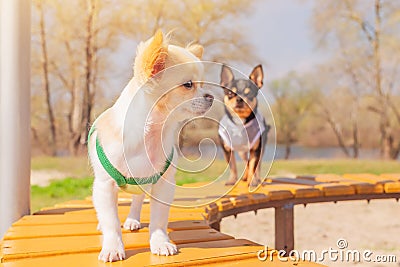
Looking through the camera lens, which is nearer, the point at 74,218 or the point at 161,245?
the point at 161,245

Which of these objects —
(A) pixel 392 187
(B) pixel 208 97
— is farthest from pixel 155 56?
(A) pixel 392 187

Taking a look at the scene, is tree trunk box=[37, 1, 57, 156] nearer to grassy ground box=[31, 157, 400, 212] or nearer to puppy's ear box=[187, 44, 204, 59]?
grassy ground box=[31, 157, 400, 212]

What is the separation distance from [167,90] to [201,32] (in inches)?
332

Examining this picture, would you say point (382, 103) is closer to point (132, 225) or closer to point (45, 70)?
point (45, 70)

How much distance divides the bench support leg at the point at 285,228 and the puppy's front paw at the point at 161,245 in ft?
7.12

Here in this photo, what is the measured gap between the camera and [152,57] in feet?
4.95

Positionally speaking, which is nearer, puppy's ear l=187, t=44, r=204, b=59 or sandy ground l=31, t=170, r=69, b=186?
puppy's ear l=187, t=44, r=204, b=59

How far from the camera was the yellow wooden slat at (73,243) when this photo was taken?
1853mm

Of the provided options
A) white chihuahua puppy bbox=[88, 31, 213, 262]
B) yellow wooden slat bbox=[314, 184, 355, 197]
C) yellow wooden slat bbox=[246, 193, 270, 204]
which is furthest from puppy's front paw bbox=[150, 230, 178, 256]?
yellow wooden slat bbox=[314, 184, 355, 197]

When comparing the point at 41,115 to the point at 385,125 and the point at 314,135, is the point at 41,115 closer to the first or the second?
the point at 314,135

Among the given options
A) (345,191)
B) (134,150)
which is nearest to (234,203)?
(345,191)

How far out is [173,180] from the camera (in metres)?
1.88

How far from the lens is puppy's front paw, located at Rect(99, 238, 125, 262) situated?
1.74 meters

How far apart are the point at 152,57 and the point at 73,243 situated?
1.04m
